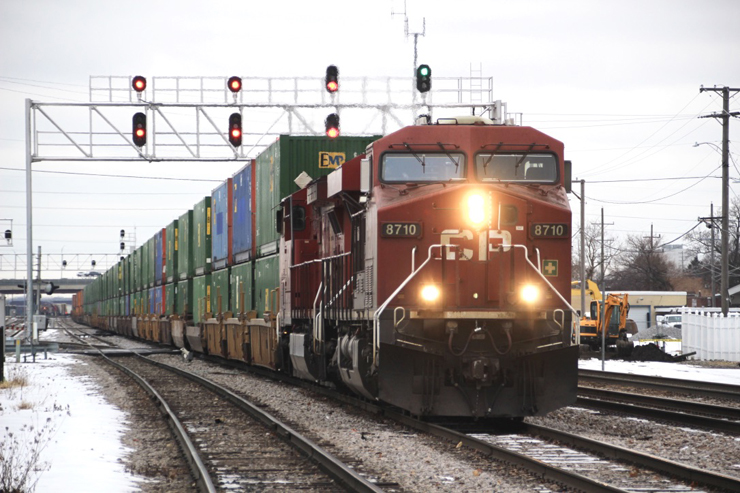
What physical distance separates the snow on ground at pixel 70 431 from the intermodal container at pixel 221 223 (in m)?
6.84

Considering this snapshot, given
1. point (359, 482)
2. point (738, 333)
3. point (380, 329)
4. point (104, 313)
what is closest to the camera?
point (359, 482)

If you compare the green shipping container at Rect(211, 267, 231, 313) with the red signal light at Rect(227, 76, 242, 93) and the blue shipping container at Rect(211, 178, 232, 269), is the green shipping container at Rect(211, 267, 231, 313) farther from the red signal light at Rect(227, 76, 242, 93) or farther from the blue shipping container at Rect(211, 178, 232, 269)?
the red signal light at Rect(227, 76, 242, 93)

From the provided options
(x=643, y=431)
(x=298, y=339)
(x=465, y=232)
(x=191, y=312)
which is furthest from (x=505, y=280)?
(x=191, y=312)

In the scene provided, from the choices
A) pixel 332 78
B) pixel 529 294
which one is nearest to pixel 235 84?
pixel 332 78

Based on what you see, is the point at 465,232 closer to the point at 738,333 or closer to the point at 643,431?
the point at 643,431

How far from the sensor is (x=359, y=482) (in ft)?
26.8

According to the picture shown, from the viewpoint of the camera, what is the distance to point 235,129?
84.5ft

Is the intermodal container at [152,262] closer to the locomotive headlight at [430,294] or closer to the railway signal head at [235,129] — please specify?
the railway signal head at [235,129]

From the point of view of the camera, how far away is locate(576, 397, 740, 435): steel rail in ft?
40.1

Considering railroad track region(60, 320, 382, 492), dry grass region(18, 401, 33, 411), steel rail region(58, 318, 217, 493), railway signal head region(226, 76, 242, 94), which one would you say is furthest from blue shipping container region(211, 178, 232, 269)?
dry grass region(18, 401, 33, 411)

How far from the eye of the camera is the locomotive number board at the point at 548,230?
1202 centimetres

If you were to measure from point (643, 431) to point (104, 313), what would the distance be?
7199 centimetres

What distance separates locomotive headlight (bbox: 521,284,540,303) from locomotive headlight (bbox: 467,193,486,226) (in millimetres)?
977

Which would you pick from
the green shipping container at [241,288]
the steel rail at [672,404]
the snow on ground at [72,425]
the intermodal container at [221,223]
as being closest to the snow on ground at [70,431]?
the snow on ground at [72,425]
